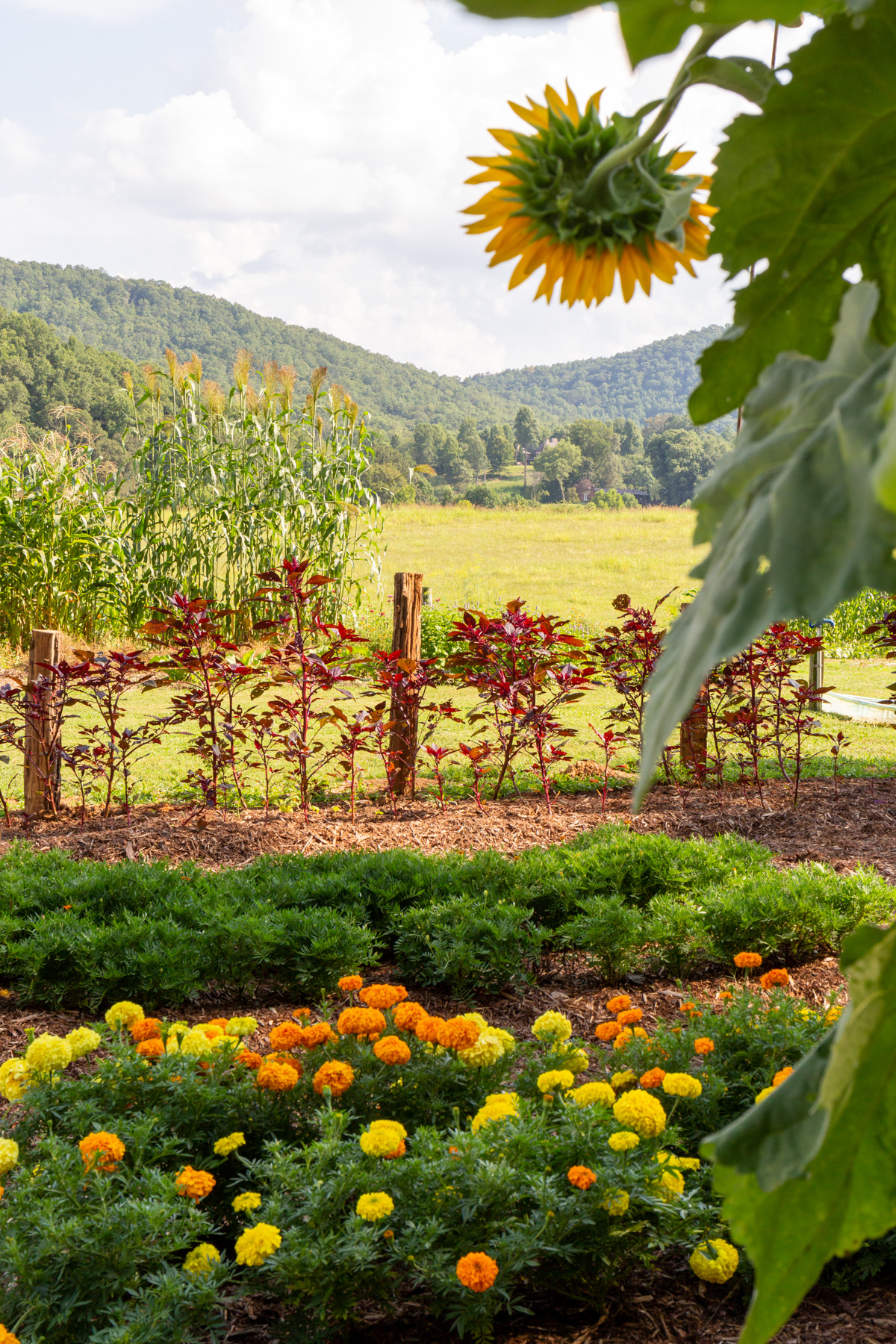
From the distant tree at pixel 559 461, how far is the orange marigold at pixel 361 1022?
71.1 metres

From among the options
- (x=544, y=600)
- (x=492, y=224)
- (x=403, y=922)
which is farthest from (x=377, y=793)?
(x=544, y=600)

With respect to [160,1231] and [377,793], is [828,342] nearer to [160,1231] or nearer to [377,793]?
[160,1231]

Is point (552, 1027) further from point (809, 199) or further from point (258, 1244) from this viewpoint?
point (809, 199)

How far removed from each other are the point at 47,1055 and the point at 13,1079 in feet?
0.34

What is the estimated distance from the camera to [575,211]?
591 millimetres

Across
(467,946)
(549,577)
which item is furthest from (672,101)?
(549,577)

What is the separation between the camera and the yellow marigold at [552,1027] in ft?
6.59

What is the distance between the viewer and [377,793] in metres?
5.40

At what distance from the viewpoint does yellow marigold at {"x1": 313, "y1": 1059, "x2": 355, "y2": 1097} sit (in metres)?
1.79

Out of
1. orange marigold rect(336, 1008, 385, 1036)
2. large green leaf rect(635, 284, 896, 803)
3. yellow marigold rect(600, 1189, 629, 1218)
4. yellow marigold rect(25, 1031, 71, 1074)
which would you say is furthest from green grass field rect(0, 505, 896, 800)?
yellow marigold rect(25, 1031, 71, 1074)

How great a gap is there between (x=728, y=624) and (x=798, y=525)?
0.09ft

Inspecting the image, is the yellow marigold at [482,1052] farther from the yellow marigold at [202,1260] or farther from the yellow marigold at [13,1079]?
the yellow marigold at [13,1079]

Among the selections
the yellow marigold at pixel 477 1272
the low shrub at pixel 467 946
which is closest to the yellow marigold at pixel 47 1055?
the yellow marigold at pixel 477 1272

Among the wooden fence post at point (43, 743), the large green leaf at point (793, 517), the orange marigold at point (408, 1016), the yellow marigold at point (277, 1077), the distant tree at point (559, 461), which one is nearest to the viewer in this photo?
the large green leaf at point (793, 517)
